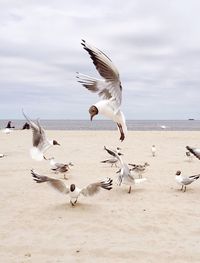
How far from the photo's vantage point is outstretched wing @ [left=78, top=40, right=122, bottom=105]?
9.84 ft

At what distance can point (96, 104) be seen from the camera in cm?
277

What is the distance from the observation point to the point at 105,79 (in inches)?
124

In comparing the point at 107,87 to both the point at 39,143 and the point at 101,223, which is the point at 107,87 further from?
the point at 101,223

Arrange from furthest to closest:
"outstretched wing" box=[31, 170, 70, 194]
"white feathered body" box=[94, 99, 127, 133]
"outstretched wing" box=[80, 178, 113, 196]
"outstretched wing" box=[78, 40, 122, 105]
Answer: "outstretched wing" box=[31, 170, 70, 194], "outstretched wing" box=[80, 178, 113, 196], "outstretched wing" box=[78, 40, 122, 105], "white feathered body" box=[94, 99, 127, 133]

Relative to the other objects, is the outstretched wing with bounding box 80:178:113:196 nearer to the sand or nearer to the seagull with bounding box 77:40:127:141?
the sand

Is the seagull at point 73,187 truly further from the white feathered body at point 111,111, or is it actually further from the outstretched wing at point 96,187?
the white feathered body at point 111,111

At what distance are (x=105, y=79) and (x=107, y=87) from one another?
8 centimetres

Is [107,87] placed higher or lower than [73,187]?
higher

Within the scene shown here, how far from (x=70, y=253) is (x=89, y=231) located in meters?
1.28

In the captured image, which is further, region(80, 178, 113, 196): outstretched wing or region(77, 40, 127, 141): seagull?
region(80, 178, 113, 196): outstretched wing

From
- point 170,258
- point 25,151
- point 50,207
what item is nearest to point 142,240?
point 170,258

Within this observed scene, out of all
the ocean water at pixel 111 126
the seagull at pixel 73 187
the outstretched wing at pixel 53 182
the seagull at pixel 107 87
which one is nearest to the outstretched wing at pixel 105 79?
the seagull at pixel 107 87

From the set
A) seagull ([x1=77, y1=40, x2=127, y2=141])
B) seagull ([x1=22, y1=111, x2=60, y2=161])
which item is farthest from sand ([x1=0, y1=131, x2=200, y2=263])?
seagull ([x1=77, y1=40, x2=127, y2=141])

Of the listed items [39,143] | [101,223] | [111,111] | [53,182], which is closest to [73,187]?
[53,182]
